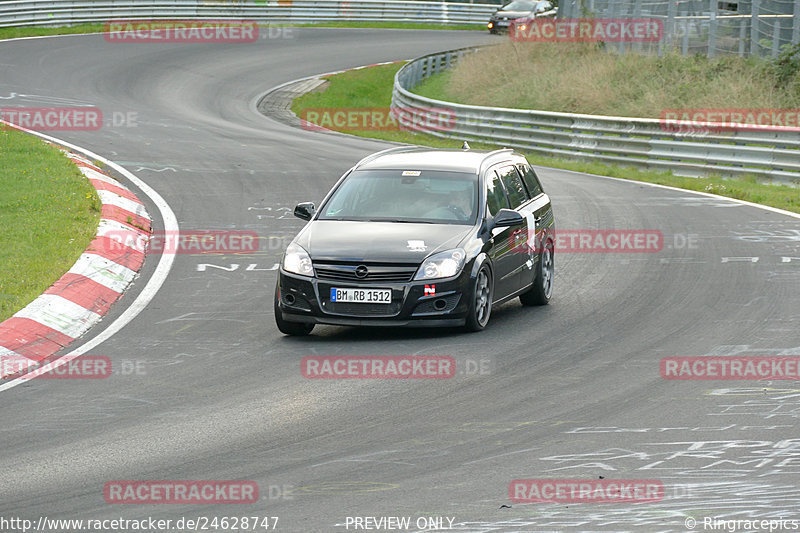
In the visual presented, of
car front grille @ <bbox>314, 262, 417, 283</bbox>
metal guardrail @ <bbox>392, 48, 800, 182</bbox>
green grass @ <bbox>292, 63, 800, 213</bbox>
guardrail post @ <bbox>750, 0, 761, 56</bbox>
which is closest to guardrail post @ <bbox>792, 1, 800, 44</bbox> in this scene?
guardrail post @ <bbox>750, 0, 761, 56</bbox>

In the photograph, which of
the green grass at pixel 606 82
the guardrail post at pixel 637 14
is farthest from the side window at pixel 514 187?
the guardrail post at pixel 637 14

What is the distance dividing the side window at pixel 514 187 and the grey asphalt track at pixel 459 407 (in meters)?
1.08

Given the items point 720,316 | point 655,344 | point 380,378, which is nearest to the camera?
point 380,378

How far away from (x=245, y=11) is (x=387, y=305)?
4169 cm

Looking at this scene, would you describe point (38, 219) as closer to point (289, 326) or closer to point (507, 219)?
point (289, 326)

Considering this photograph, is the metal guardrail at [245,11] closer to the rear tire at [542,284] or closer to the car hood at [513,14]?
the car hood at [513,14]

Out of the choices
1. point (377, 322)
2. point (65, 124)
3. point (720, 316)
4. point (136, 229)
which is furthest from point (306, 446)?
point (65, 124)

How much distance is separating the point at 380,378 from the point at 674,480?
10.1 feet

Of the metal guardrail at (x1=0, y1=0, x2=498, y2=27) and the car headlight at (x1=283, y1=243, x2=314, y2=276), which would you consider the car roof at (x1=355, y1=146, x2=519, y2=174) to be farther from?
the metal guardrail at (x1=0, y1=0, x2=498, y2=27)

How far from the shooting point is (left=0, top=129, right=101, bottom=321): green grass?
12.4 m

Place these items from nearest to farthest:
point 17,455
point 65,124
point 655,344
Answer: point 17,455 < point 655,344 < point 65,124

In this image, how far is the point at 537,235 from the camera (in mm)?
12711

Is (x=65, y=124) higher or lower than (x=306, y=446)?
lower

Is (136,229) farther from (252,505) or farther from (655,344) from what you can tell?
(252,505)
